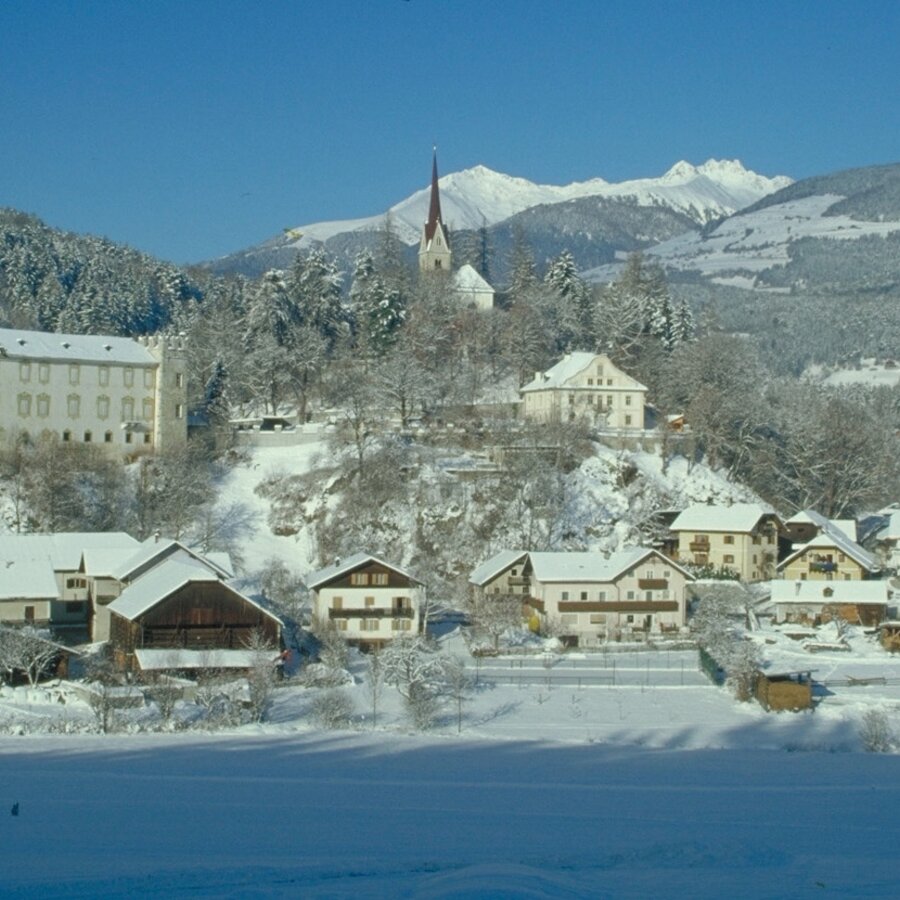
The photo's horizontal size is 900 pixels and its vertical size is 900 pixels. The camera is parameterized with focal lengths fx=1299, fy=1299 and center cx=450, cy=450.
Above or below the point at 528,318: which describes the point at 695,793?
below

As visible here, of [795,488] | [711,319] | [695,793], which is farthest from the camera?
[711,319]

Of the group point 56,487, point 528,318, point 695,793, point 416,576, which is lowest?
point 695,793

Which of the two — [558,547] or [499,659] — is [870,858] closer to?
[499,659]

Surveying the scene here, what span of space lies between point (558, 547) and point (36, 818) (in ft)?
127

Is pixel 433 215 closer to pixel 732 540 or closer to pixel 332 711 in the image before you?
pixel 732 540

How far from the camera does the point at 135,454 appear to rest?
60.5 metres

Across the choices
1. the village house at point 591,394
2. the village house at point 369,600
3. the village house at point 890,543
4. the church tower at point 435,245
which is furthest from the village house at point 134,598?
the church tower at point 435,245

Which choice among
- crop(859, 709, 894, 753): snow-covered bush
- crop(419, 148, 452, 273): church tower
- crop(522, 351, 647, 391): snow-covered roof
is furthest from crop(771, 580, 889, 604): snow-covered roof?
crop(419, 148, 452, 273): church tower

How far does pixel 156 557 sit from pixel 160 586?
368cm

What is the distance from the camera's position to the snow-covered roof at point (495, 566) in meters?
51.5

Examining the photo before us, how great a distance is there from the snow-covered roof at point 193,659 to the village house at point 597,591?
43.0 ft

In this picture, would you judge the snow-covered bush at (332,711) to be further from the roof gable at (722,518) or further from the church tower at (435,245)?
the church tower at (435,245)

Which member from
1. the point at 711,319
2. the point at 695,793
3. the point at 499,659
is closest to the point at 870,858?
the point at 695,793

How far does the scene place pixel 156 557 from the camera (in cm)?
4538
